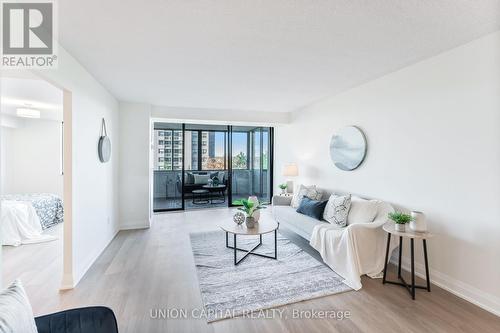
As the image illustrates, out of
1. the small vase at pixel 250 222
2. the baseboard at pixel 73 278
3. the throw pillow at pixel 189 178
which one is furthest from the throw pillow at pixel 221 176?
the baseboard at pixel 73 278

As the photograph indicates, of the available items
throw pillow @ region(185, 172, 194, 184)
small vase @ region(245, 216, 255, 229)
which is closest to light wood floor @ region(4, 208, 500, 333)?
small vase @ region(245, 216, 255, 229)

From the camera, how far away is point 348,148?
370 cm

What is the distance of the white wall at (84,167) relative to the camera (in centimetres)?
251

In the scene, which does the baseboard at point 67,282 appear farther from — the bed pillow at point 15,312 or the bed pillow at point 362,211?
the bed pillow at point 362,211

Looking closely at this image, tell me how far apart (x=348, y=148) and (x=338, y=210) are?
3.38ft

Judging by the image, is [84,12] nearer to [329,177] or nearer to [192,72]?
[192,72]

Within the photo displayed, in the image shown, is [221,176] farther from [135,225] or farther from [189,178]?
[135,225]

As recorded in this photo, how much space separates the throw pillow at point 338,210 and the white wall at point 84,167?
10.3 ft

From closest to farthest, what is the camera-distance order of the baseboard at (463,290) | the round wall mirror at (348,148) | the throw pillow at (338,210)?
the baseboard at (463,290) < the throw pillow at (338,210) < the round wall mirror at (348,148)

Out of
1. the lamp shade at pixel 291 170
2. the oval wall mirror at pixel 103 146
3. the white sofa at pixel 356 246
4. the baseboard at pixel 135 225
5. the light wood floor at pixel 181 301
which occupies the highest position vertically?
the oval wall mirror at pixel 103 146

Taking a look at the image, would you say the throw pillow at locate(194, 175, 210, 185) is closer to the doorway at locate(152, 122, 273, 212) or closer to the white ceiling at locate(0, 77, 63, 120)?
the doorway at locate(152, 122, 273, 212)

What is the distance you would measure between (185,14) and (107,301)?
2607mm

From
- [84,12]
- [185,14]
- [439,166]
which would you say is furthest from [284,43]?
[439,166]

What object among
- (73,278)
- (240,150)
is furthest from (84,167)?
(240,150)
